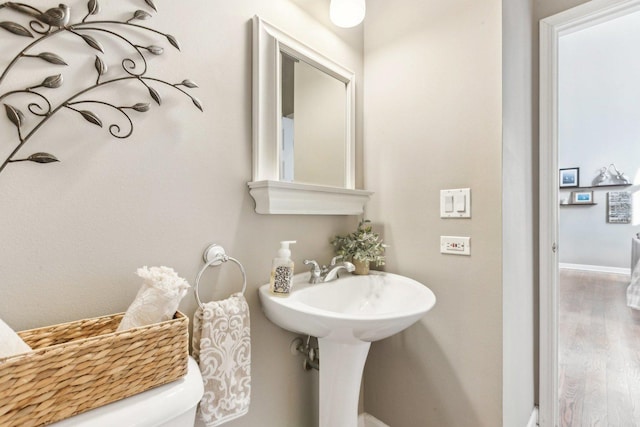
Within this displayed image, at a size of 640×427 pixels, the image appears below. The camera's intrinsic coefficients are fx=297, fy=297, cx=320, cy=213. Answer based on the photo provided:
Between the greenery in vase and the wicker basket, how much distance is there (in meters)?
0.86

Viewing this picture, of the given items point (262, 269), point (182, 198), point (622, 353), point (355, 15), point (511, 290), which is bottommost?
point (622, 353)

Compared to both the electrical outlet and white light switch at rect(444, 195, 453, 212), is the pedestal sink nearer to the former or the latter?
the electrical outlet

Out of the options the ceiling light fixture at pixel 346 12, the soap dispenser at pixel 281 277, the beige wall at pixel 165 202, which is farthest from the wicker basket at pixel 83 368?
the ceiling light fixture at pixel 346 12

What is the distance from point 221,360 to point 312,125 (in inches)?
40.1

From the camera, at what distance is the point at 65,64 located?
743 mm

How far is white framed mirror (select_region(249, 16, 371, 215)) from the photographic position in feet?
3.73

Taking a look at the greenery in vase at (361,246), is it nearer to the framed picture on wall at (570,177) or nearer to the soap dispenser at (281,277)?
the soap dispenser at (281,277)

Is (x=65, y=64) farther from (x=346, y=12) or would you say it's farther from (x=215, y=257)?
(x=346, y=12)

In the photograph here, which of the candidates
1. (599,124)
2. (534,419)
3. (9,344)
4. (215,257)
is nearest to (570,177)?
(599,124)

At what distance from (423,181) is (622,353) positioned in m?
2.56

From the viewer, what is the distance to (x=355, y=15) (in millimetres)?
1377

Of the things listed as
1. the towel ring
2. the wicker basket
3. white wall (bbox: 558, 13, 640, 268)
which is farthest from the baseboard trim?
white wall (bbox: 558, 13, 640, 268)

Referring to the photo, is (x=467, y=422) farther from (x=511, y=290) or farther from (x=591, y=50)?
(x=591, y=50)

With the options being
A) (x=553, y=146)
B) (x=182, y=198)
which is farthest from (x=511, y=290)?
(x=182, y=198)
